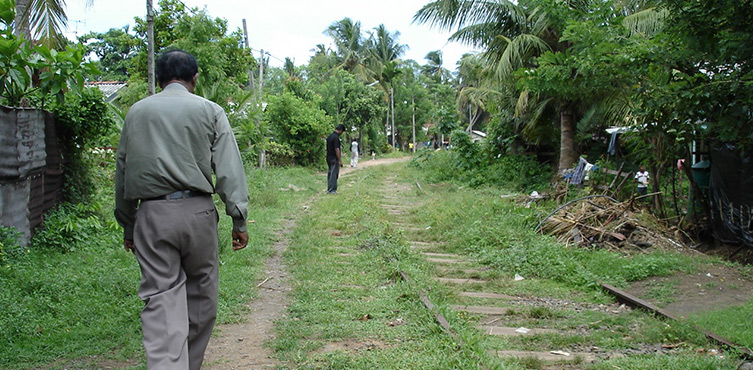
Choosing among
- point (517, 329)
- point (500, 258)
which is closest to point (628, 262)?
point (500, 258)

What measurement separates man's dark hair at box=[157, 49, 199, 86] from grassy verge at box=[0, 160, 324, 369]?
78.9 inches

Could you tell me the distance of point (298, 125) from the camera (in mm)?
24797

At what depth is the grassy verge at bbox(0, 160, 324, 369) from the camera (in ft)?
14.0

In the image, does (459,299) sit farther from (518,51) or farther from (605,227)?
(518,51)

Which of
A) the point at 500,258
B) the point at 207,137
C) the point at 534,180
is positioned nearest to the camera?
the point at 207,137

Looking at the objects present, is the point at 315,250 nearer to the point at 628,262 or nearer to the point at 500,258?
the point at 500,258

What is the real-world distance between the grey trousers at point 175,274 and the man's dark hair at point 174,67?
751mm

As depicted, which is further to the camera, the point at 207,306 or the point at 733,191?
the point at 733,191

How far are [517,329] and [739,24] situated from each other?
16.5 feet

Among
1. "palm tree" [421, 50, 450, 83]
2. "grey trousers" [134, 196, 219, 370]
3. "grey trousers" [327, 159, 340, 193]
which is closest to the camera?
"grey trousers" [134, 196, 219, 370]

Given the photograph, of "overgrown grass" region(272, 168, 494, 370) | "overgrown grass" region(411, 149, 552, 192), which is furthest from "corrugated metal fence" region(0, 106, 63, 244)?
"overgrown grass" region(411, 149, 552, 192)

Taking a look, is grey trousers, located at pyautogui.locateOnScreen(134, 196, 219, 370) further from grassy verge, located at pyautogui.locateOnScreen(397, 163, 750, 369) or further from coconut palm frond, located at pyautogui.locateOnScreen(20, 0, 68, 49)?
coconut palm frond, located at pyautogui.locateOnScreen(20, 0, 68, 49)

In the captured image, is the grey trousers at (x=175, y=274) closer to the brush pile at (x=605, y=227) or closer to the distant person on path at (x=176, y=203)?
the distant person on path at (x=176, y=203)

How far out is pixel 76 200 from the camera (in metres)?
8.31
